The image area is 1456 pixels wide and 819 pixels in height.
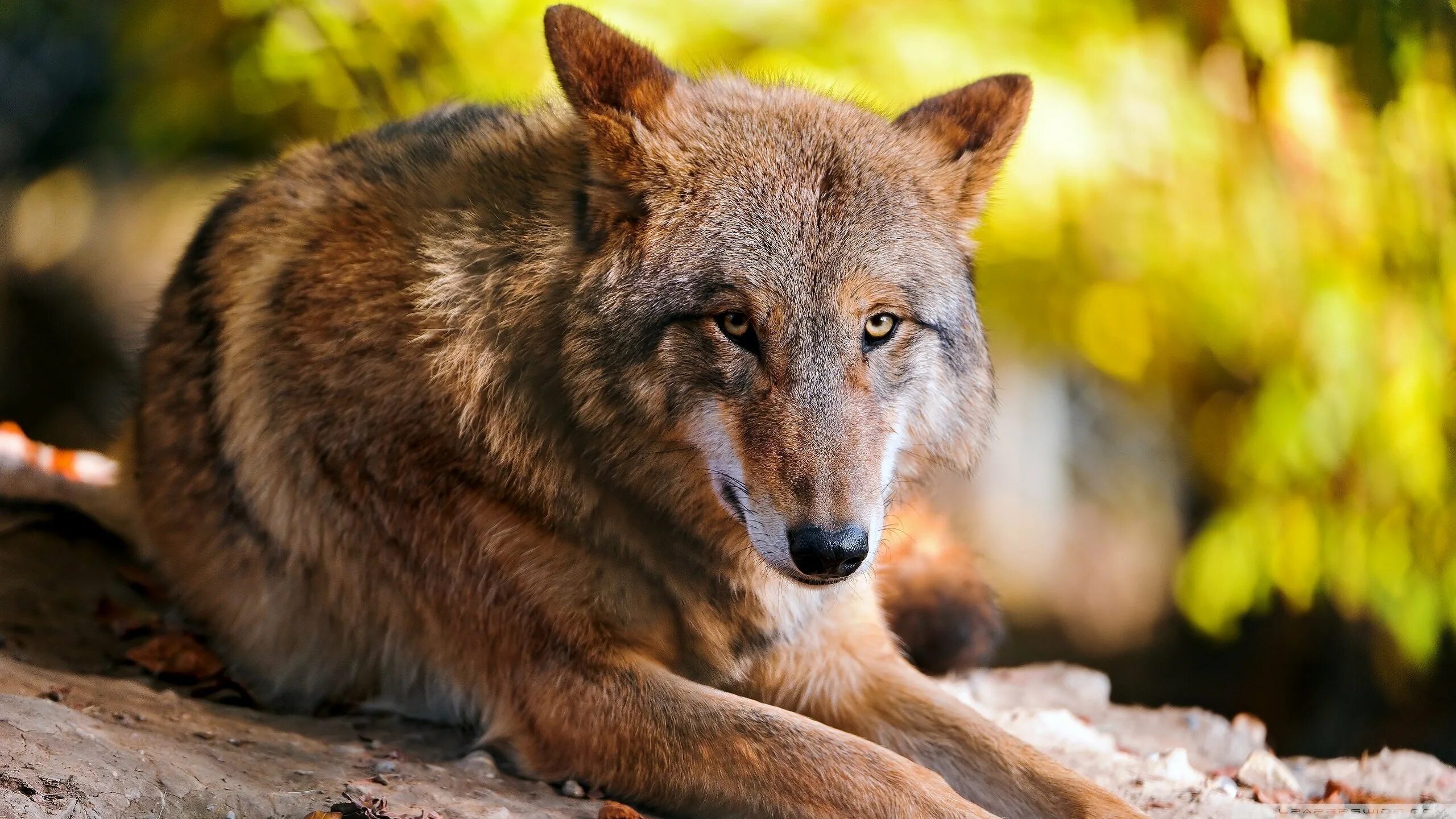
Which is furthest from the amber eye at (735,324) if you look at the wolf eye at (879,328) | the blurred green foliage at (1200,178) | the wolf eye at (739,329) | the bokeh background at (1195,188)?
the blurred green foliage at (1200,178)

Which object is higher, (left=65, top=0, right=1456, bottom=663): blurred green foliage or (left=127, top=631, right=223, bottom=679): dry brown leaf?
(left=65, top=0, right=1456, bottom=663): blurred green foliage

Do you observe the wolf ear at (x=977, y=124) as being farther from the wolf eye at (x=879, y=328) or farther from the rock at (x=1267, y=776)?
the rock at (x=1267, y=776)

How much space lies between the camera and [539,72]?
193 inches

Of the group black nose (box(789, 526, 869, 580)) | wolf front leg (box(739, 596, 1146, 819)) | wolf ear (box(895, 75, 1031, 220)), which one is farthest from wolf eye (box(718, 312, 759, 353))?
wolf front leg (box(739, 596, 1146, 819))

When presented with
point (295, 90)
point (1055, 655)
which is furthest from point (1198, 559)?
point (295, 90)

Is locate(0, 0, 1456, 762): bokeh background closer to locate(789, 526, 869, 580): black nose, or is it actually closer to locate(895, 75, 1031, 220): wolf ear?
locate(895, 75, 1031, 220): wolf ear

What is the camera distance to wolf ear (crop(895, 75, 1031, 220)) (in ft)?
9.86

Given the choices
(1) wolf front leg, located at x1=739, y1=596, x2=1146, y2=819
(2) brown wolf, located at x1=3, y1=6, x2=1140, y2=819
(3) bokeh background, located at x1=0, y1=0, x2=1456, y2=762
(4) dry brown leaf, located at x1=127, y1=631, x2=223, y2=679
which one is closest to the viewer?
(2) brown wolf, located at x1=3, y1=6, x2=1140, y2=819

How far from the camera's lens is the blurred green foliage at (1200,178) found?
4.74 metres

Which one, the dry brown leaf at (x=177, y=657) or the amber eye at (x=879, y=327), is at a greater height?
the amber eye at (x=879, y=327)

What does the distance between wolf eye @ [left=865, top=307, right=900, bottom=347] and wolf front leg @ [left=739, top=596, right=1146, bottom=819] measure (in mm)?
872

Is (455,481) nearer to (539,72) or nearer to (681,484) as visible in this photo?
(681,484)

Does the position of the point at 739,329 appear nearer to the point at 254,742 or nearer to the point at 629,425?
the point at 629,425

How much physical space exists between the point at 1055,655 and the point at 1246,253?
245 centimetres
